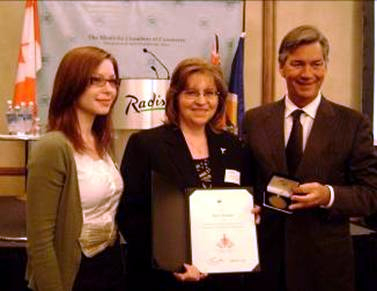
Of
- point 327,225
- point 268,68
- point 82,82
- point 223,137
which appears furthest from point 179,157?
point 268,68

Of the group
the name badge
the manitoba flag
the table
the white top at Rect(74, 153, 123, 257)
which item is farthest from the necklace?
the manitoba flag

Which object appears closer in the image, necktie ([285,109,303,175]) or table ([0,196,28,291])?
necktie ([285,109,303,175])

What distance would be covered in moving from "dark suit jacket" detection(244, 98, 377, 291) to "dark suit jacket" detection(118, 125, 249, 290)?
25 centimetres

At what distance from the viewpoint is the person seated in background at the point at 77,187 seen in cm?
154

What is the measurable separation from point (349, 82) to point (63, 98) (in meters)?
3.58

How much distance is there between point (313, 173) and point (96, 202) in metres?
0.79

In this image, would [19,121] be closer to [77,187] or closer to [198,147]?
[198,147]

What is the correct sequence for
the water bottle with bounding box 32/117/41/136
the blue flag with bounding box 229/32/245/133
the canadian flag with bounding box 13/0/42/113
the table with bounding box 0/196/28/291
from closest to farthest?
the table with bounding box 0/196/28/291
the water bottle with bounding box 32/117/41/136
the canadian flag with bounding box 13/0/42/113
the blue flag with bounding box 229/32/245/133

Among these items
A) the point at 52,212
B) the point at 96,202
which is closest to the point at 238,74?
the point at 96,202

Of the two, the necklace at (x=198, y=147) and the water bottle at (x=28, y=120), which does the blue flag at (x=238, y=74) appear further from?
the necklace at (x=198, y=147)

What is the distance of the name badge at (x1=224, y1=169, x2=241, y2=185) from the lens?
1872mm

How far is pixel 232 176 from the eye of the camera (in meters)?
1.89

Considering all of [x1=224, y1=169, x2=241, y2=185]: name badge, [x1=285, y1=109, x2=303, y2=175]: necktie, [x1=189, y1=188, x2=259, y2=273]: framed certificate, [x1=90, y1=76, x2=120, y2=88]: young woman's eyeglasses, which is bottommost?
[x1=189, y1=188, x2=259, y2=273]: framed certificate

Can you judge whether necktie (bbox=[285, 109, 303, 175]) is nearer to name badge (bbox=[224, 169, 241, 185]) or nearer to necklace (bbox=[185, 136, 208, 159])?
name badge (bbox=[224, 169, 241, 185])
